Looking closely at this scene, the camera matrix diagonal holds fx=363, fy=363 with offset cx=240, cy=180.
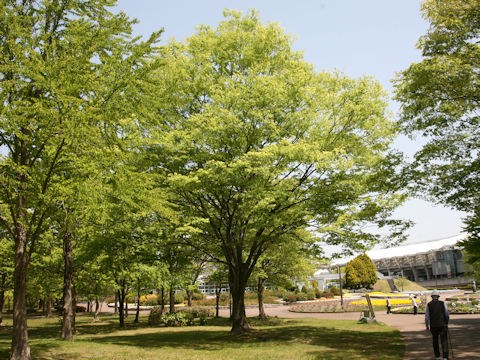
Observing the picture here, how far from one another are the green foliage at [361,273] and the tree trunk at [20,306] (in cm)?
6580

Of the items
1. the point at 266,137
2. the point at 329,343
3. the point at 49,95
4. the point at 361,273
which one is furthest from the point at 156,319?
the point at 361,273

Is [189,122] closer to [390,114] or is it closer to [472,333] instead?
[390,114]

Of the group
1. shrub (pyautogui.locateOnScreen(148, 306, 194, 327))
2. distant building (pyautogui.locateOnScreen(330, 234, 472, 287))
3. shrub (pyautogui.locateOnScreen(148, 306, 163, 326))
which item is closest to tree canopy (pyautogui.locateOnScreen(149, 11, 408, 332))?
shrub (pyautogui.locateOnScreen(148, 306, 194, 327))

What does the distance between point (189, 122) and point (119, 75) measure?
590 centimetres

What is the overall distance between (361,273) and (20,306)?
219 ft

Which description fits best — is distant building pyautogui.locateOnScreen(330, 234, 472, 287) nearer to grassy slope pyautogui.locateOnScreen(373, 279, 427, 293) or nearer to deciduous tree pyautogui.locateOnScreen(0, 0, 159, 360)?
grassy slope pyautogui.locateOnScreen(373, 279, 427, 293)

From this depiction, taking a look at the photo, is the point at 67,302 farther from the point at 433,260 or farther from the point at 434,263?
the point at 434,263

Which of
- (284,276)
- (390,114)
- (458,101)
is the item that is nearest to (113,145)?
(458,101)

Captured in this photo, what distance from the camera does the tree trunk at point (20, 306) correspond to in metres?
9.71

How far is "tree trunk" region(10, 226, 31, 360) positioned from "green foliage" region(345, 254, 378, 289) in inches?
2591

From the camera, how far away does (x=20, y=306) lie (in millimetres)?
10062

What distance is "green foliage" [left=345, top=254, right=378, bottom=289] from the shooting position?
68.2 metres

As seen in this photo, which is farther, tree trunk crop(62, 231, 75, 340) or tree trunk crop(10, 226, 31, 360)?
tree trunk crop(62, 231, 75, 340)

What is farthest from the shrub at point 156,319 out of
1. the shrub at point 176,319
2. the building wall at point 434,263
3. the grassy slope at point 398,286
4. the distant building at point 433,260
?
the building wall at point 434,263
